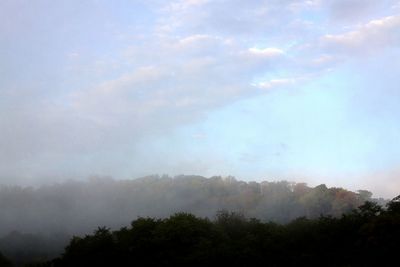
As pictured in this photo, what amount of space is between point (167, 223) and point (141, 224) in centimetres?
266

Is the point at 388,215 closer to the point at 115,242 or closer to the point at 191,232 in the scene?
the point at 191,232

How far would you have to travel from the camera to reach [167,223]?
49.9 meters

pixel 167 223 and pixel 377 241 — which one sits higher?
pixel 167 223

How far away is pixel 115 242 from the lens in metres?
49.0

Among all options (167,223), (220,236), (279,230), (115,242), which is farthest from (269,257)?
(115,242)

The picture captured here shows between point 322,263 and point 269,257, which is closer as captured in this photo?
point 322,263

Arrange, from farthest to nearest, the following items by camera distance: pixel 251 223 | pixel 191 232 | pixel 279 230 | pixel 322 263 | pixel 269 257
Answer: pixel 251 223, pixel 191 232, pixel 279 230, pixel 269 257, pixel 322 263

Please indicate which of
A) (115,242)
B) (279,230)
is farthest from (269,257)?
(115,242)

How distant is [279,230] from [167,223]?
35.4ft

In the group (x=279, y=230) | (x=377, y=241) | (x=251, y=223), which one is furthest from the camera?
(x=251, y=223)

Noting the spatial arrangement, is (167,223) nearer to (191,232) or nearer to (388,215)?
(191,232)

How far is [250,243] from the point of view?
144ft

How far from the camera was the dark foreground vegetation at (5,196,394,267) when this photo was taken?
37.8 m

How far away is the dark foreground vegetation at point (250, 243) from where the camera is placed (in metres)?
37.8
